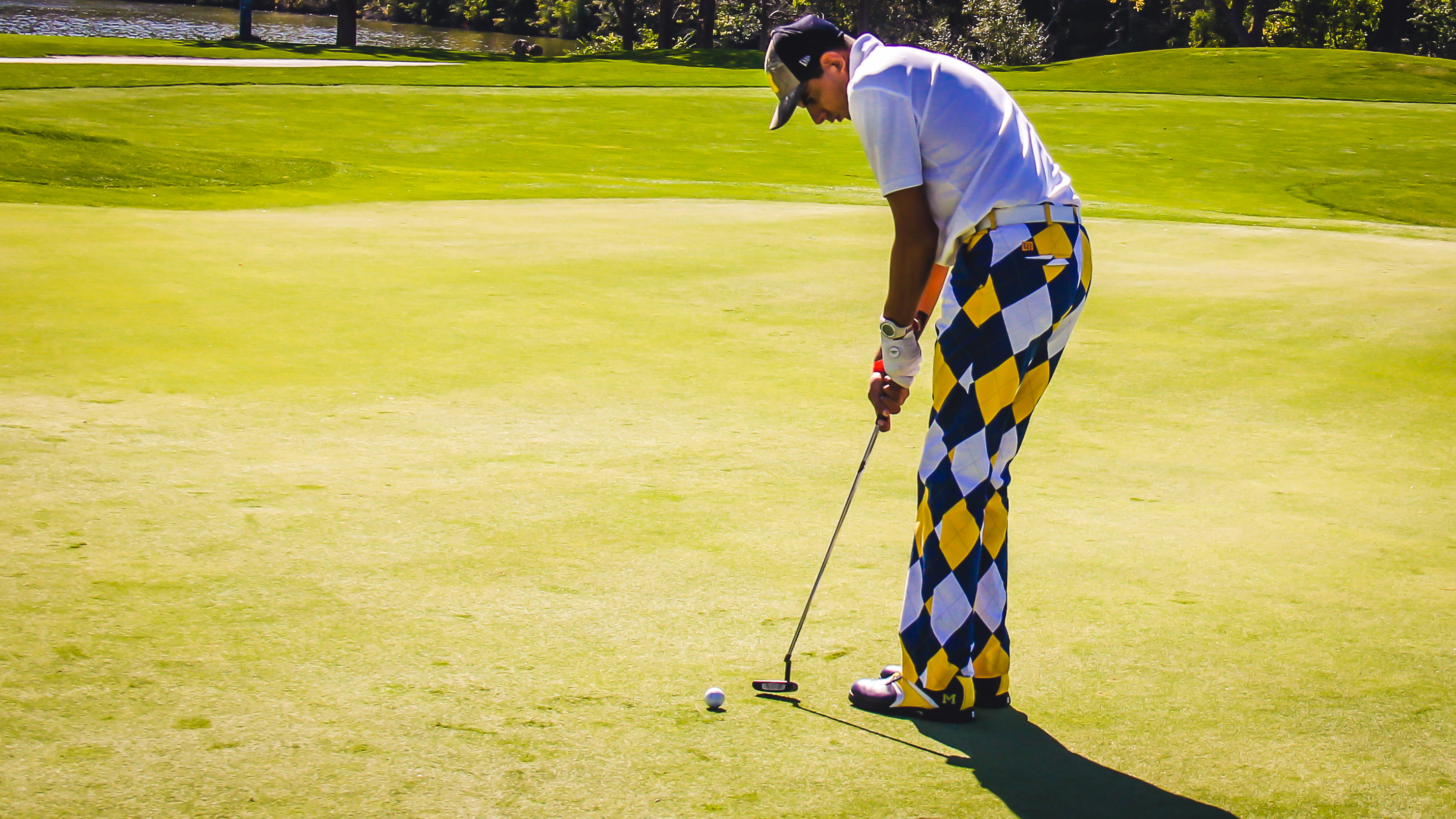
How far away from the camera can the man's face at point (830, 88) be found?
3.08 m

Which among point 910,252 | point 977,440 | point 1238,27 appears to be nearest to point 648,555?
point 977,440

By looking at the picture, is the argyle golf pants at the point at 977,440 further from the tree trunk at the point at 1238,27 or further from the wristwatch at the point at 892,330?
the tree trunk at the point at 1238,27

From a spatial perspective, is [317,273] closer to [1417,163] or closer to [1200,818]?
[1200,818]

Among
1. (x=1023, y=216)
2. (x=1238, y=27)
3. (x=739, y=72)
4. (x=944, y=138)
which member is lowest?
(x=1023, y=216)

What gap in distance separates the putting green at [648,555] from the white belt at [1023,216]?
3.75ft

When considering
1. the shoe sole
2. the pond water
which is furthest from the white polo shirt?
the pond water

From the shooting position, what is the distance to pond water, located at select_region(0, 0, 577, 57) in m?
45.8

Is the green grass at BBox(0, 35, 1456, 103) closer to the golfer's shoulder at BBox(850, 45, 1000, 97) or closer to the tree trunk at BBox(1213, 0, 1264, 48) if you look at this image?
the tree trunk at BBox(1213, 0, 1264, 48)

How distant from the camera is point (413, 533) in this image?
12.6ft

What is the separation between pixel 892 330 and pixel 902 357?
78 millimetres

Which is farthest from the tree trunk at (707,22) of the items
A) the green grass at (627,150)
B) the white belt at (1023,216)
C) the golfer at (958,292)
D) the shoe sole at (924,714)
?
the shoe sole at (924,714)

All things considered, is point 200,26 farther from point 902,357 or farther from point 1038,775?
point 1038,775

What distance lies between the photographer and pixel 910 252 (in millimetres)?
2988

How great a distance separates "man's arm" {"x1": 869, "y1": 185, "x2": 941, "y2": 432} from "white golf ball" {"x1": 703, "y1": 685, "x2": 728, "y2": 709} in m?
1.00
